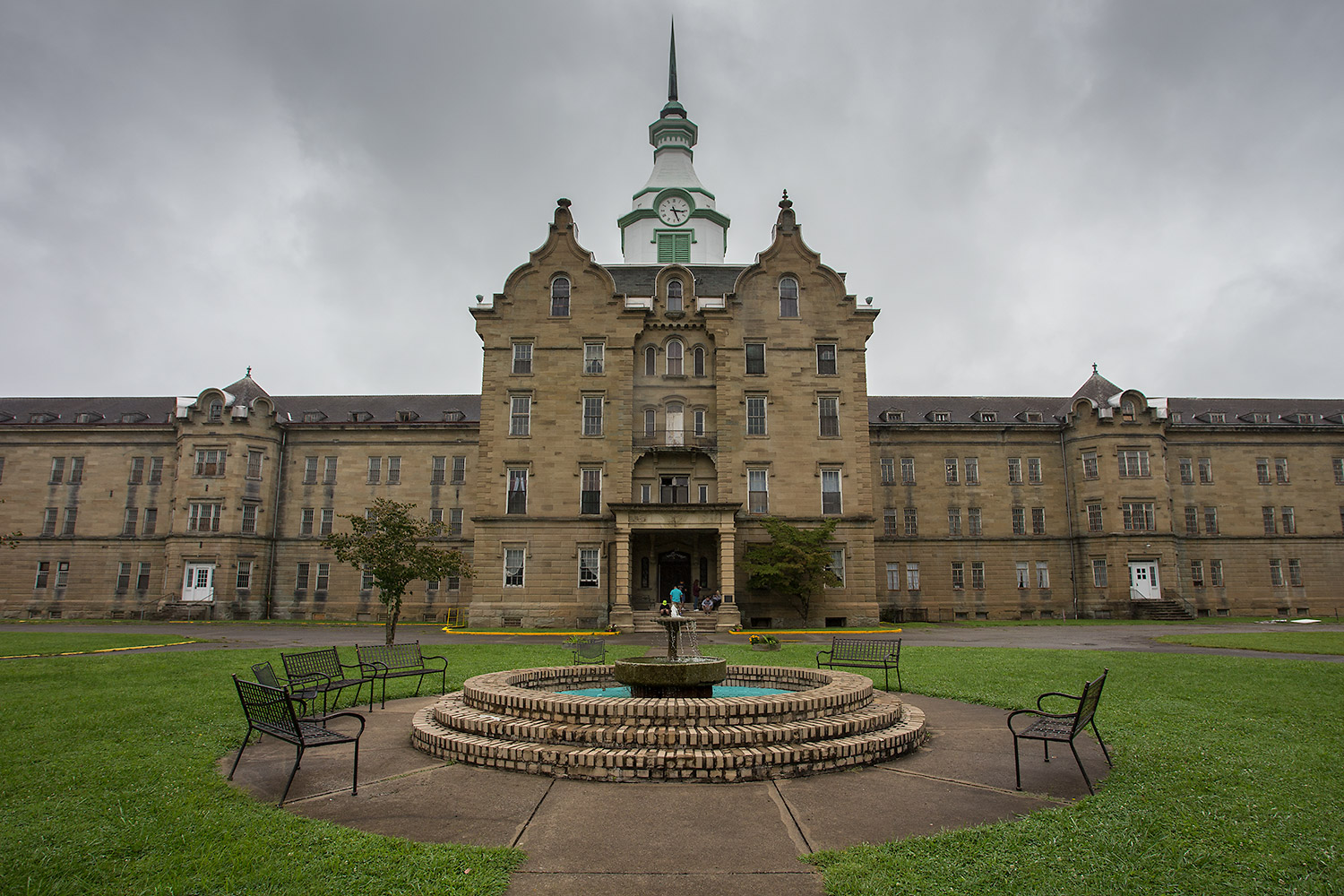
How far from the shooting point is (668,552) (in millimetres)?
40875

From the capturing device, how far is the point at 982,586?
164 ft

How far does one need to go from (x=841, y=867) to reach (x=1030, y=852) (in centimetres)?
160

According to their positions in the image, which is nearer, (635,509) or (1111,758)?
(1111,758)

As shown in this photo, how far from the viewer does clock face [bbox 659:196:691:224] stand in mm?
58562

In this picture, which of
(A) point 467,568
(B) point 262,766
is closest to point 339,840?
(B) point 262,766

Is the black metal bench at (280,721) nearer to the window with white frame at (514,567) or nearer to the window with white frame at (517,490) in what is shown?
the window with white frame at (514,567)

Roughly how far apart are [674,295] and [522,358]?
919cm

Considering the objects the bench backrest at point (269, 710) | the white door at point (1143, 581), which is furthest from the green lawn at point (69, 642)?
the white door at point (1143, 581)

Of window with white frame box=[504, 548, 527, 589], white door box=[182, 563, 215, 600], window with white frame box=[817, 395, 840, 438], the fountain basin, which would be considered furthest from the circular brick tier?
white door box=[182, 563, 215, 600]

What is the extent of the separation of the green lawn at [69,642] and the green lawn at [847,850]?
13780 millimetres

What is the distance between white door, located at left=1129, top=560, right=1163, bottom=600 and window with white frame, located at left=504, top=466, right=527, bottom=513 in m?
37.6

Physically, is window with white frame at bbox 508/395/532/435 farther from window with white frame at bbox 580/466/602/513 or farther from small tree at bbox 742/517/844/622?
small tree at bbox 742/517/844/622

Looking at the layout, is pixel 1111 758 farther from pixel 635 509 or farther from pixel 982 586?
pixel 982 586

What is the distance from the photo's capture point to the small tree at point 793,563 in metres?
36.8
